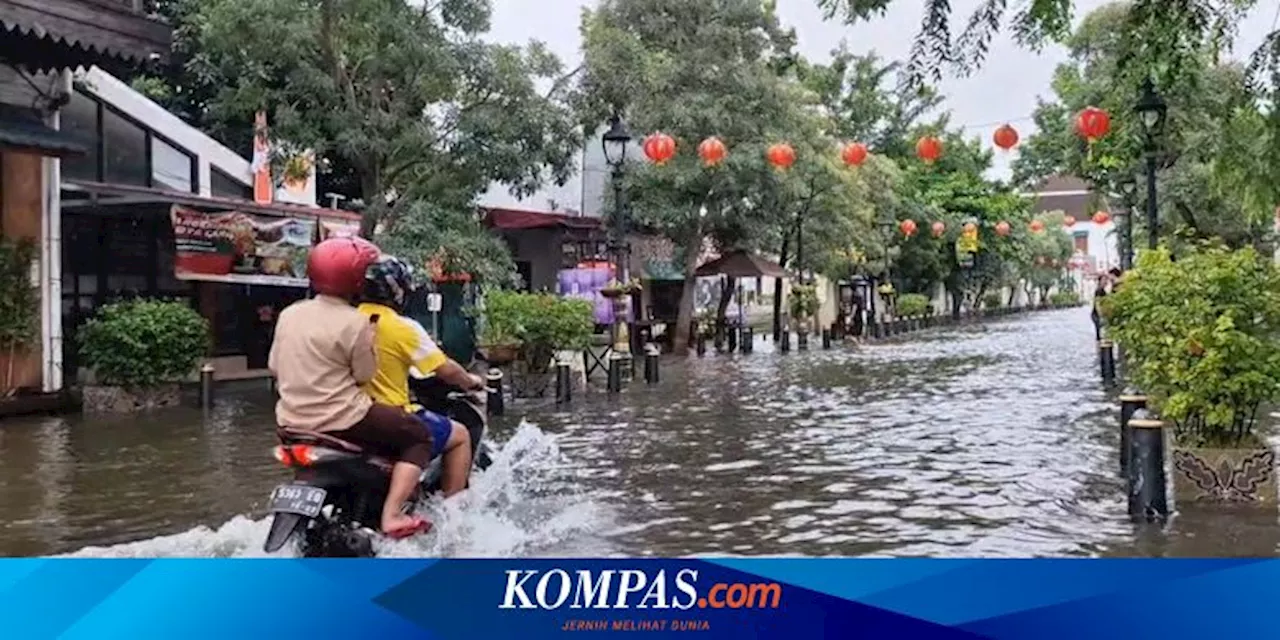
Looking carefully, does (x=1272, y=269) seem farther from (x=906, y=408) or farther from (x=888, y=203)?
(x=888, y=203)

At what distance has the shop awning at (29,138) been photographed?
1248 centimetres

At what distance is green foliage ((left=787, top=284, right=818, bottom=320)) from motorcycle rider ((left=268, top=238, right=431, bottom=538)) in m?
25.1

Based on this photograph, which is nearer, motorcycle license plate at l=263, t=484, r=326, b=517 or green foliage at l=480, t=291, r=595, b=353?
motorcycle license plate at l=263, t=484, r=326, b=517

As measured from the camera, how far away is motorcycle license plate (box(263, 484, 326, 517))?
5.17 m

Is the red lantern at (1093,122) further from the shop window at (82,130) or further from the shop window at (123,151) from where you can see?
the shop window at (82,130)

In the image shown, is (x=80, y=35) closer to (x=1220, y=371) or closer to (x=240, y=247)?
(x=240, y=247)

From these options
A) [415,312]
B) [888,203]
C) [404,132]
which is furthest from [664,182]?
[888,203]

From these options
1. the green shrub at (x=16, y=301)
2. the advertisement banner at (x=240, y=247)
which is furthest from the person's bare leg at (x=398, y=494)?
the advertisement banner at (x=240, y=247)

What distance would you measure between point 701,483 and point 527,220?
52.8 feet

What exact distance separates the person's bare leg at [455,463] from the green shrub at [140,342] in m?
9.48

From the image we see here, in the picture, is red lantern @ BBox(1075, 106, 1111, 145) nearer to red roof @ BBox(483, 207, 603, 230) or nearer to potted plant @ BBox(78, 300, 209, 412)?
red roof @ BBox(483, 207, 603, 230)

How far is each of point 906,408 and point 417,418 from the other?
9408 mm

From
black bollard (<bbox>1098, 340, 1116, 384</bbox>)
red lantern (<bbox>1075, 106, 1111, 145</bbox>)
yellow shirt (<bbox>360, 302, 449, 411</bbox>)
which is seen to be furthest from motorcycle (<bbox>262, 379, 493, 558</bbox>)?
black bollard (<bbox>1098, 340, 1116, 384</bbox>)

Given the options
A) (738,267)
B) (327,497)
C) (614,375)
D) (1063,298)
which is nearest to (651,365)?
(614,375)
